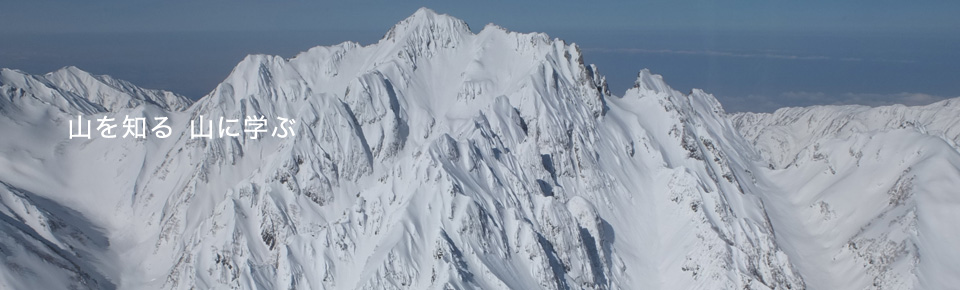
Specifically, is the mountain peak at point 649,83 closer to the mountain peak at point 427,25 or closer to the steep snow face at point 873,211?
the steep snow face at point 873,211

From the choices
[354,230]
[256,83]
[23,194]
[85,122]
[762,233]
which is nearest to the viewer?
A: [354,230]

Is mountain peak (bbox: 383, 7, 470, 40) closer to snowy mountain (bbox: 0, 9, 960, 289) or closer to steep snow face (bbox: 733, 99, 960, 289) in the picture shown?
snowy mountain (bbox: 0, 9, 960, 289)

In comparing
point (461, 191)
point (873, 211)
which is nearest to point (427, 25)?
point (461, 191)

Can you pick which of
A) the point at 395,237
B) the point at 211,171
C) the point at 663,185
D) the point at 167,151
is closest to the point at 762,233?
the point at 663,185

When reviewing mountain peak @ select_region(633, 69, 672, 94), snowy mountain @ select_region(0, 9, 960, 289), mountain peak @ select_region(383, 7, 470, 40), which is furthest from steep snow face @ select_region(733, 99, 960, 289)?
mountain peak @ select_region(383, 7, 470, 40)

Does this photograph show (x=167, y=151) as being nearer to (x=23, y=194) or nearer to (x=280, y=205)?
(x=23, y=194)

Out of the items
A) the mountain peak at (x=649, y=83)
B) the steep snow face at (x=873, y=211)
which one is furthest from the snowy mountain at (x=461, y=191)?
the mountain peak at (x=649, y=83)
